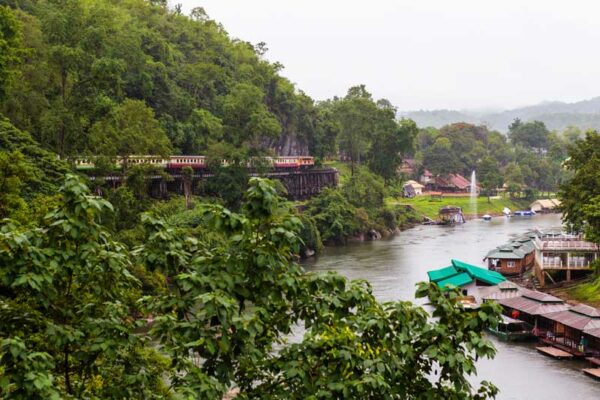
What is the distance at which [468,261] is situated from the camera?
Answer: 2253 inches

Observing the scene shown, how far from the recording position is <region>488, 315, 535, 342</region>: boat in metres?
34.4

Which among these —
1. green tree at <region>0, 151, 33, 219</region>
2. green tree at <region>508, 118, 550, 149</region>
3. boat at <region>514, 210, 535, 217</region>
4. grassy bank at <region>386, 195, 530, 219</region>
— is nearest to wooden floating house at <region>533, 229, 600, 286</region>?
green tree at <region>0, 151, 33, 219</region>

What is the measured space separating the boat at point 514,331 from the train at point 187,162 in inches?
1021

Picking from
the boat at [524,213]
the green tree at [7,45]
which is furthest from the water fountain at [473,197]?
the green tree at [7,45]

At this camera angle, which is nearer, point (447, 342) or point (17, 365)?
point (17, 365)

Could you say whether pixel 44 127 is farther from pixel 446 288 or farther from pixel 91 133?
pixel 446 288

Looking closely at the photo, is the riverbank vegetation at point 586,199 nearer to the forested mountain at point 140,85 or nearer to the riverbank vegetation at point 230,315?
the forested mountain at point 140,85

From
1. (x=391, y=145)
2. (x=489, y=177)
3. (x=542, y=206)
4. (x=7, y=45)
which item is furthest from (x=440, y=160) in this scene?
(x=7, y=45)

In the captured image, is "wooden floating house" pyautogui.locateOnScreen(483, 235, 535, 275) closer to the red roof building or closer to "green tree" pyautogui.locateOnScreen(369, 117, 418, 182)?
"green tree" pyautogui.locateOnScreen(369, 117, 418, 182)

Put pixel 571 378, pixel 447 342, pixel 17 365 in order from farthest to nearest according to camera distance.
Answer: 1. pixel 571 378
2. pixel 447 342
3. pixel 17 365

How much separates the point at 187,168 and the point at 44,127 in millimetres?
14945

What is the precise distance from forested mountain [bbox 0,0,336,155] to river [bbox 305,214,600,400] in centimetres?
1454

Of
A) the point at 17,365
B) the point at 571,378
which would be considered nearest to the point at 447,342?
the point at 17,365

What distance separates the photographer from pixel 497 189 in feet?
395
